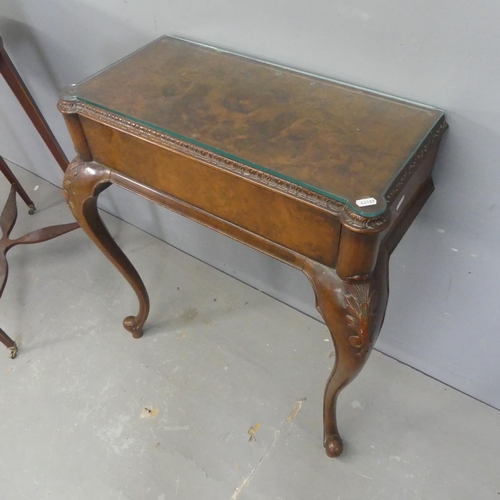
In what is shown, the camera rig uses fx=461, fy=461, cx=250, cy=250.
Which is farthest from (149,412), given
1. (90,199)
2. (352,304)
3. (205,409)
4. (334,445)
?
(352,304)

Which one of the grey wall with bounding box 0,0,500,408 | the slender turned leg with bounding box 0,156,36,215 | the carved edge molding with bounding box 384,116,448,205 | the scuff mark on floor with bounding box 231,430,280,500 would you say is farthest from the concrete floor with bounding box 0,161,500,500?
the carved edge molding with bounding box 384,116,448,205

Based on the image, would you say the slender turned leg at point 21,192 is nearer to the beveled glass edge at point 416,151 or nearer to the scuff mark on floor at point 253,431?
the scuff mark on floor at point 253,431

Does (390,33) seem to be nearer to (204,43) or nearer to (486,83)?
(486,83)

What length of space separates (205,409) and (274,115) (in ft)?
2.73

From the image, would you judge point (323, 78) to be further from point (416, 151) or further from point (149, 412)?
point (149, 412)

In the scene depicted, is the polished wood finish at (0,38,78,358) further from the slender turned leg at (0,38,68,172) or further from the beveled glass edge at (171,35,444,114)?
the beveled glass edge at (171,35,444,114)

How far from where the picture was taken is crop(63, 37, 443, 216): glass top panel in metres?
0.68

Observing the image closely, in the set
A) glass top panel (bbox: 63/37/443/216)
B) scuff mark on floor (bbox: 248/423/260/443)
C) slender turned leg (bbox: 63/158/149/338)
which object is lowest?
scuff mark on floor (bbox: 248/423/260/443)

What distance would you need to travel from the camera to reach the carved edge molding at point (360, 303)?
0.71 metres

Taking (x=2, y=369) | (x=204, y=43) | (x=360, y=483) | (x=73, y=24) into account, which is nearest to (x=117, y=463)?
(x=2, y=369)

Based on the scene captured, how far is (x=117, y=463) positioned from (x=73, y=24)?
3.73ft

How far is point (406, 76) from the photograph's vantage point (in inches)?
30.9

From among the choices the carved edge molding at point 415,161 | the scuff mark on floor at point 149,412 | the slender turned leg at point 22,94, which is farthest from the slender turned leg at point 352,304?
the slender turned leg at point 22,94

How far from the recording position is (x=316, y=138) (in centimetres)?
73
